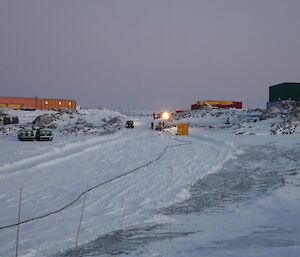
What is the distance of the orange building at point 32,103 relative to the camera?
331ft

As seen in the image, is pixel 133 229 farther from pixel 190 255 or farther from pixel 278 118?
pixel 278 118

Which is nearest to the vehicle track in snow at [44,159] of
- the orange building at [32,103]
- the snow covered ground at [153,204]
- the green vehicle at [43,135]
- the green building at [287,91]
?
the snow covered ground at [153,204]

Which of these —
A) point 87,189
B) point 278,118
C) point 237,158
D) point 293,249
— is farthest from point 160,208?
point 278,118

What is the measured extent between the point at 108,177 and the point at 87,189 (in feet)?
7.81

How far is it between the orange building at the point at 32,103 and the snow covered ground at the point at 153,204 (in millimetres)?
84267

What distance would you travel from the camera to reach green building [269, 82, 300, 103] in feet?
238

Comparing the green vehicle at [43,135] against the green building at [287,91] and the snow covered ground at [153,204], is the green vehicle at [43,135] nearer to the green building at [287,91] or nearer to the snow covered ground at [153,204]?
the snow covered ground at [153,204]

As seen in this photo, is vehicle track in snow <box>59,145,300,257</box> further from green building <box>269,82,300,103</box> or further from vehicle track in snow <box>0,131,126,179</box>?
green building <box>269,82,300,103</box>

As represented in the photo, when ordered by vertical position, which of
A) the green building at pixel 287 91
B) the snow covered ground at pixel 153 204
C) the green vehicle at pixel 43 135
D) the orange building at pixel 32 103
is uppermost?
the green building at pixel 287 91

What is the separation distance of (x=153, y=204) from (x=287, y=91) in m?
67.0

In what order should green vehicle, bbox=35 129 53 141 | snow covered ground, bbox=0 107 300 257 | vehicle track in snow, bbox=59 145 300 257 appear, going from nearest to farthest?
vehicle track in snow, bbox=59 145 300 257 < snow covered ground, bbox=0 107 300 257 < green vehicle, bbox=35 129 53 141

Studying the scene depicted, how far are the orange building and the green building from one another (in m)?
55.6

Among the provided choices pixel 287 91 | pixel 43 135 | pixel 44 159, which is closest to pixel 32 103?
pixel 287 91

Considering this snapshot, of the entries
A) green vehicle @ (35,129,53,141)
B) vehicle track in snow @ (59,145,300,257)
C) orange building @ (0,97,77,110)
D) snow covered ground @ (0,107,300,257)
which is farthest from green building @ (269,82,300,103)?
orange building @ (0,97,77,110)
